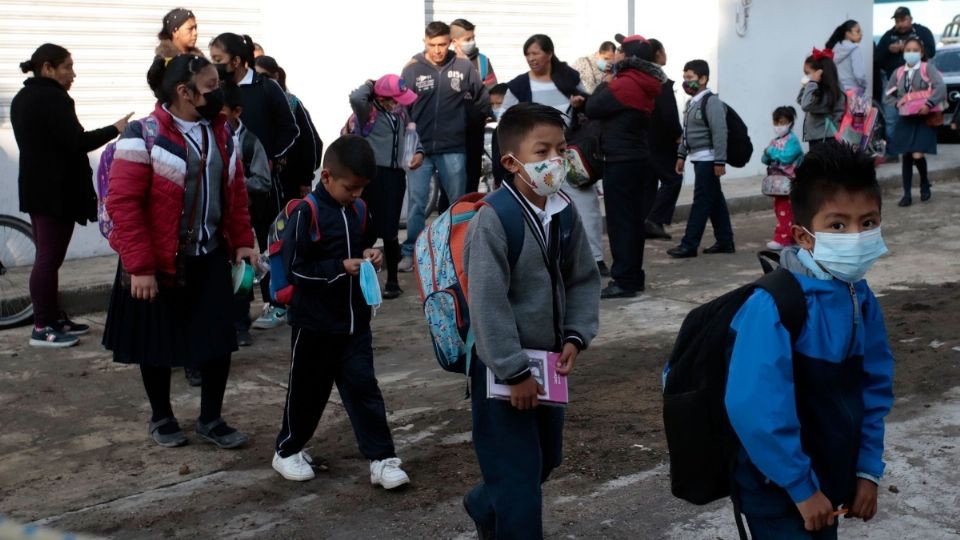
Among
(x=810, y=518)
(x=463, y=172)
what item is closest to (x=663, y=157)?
(x=463, y=172)

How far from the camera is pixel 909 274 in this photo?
10.0 meters

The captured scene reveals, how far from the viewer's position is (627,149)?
9305 mm

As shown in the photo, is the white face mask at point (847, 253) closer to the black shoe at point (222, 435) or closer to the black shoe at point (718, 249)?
the black shoe at point (222, 435)

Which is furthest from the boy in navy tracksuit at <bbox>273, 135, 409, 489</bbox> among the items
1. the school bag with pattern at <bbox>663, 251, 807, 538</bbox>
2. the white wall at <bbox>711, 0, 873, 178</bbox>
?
the white wall at <bbox>711, 0, 873, 178</bbox>

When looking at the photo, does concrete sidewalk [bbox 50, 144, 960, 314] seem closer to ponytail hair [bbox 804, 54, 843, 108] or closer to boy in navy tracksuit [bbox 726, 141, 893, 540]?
ponytail hair [bbox 804, 54, 843, 108]

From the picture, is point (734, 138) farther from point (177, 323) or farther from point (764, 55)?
point (177, 323)

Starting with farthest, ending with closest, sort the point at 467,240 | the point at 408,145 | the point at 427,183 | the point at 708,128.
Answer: the point at 708,128 → the point at 427,183 → the point at 408,145 → the point at 467,240

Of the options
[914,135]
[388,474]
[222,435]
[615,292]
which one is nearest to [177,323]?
[222,435]

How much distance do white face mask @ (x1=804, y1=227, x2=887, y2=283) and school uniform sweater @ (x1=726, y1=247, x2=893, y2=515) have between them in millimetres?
40

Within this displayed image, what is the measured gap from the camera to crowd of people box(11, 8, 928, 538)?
3.19m

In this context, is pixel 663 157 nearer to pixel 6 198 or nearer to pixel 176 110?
pixel 6 198

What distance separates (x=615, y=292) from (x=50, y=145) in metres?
4.09

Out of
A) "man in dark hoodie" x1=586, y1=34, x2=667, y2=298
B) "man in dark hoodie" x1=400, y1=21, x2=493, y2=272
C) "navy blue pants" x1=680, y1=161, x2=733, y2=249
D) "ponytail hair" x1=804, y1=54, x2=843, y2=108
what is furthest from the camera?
"ponytail hair" x1=804, y1=54, x2=843, y2=108

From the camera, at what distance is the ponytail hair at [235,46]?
7980mm
